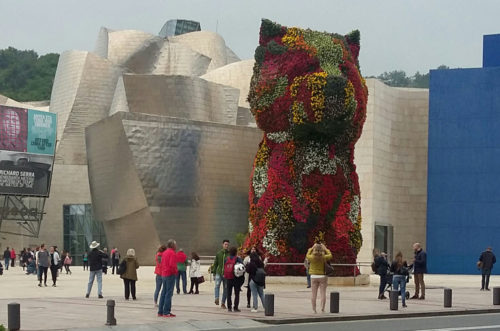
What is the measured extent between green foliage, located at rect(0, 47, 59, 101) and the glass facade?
4672 cm

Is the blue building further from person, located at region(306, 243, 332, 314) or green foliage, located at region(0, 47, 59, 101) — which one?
green foliage, located at region(0, 47, 59, 101)

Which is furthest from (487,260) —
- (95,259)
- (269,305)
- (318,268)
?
(269,305)

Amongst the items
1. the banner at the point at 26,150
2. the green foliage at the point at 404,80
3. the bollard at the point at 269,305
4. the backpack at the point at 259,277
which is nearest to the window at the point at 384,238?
the banner at the point at 26,150

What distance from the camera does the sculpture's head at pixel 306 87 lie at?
101 feet

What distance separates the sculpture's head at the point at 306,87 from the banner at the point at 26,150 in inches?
1402

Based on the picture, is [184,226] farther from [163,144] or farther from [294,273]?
[294,273]

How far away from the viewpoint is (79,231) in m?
71.9

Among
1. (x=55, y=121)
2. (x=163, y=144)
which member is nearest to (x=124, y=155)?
(x=163, y=144)

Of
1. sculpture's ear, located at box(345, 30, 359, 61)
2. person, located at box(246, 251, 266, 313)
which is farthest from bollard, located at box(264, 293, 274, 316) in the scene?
sculpture's ear, located at box(345, 30, 359, 61)

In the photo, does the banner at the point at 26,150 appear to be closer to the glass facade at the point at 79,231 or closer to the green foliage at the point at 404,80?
the glass facade at the point at 79,231

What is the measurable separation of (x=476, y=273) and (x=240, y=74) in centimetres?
2661

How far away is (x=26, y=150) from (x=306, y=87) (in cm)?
3848

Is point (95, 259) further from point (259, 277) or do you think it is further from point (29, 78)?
point (29, 78)

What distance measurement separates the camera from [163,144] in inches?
2077
